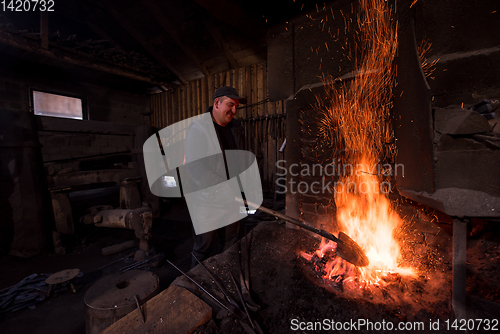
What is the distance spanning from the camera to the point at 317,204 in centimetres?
274

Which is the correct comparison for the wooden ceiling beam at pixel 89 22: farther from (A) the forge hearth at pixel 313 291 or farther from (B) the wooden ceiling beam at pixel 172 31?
(A) the forge hearth at pixel 313 291

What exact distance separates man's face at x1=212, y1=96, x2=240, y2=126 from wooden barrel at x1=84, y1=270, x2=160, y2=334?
7.10 ft

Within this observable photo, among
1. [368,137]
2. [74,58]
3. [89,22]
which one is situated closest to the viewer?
[368,137]

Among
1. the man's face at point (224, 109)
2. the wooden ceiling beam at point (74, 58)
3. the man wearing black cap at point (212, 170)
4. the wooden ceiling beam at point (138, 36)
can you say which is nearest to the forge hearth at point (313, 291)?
the man wearing black cap at point (212, 170)

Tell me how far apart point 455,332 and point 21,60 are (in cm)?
1070

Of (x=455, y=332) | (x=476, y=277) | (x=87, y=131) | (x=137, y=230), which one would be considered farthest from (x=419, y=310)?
(x=87, y=131)

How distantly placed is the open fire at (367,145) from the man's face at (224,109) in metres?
1.23

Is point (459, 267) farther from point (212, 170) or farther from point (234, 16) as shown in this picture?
point (234, 16)

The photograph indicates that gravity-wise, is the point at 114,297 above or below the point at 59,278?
above

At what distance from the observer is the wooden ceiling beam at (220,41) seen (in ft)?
21.7

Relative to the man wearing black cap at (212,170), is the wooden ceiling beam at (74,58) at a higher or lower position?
higher

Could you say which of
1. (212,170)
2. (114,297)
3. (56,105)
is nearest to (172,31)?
(56,105)

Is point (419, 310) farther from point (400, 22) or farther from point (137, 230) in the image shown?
point (137, 230)

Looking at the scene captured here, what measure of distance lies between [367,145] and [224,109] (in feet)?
6.27
